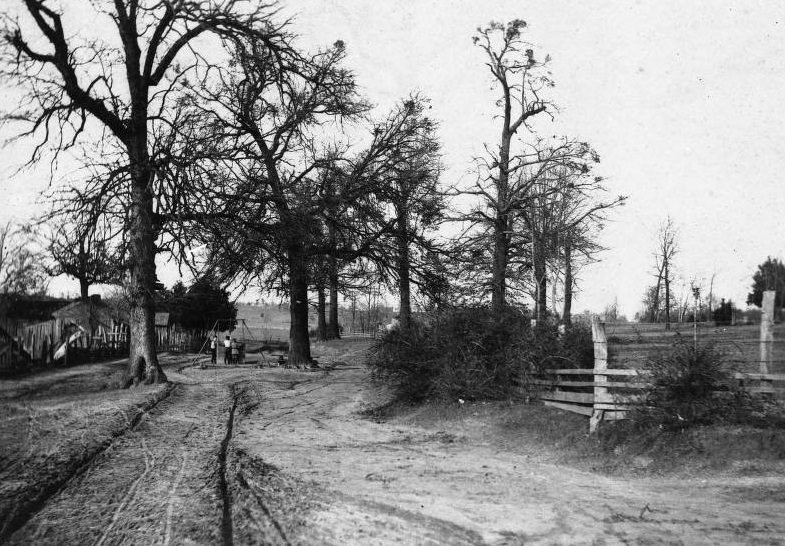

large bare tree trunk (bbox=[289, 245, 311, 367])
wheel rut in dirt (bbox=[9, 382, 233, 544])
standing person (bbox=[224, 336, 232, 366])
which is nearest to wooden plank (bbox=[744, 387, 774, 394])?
wheel rut in dirt (bbox=[9, 382, 233, 544])

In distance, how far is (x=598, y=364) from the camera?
36.6 ft

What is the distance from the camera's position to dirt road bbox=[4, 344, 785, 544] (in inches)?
230

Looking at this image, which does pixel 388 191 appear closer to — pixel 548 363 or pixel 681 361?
pixel 548 363

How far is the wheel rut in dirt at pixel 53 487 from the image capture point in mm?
5828

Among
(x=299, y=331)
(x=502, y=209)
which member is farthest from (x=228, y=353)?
(x=502, y=209)

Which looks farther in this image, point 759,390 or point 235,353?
point 235,353

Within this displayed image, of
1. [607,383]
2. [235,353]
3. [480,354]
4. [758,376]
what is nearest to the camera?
[758,376]

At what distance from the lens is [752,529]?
6.07 metres

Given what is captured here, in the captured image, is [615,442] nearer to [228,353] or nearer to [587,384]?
[587,384]

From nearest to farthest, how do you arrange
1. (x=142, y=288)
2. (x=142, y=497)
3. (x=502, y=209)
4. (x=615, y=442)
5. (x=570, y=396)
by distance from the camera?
(x=142, y=497), (x=615, y=442), (x=570, y=396), (x=142, y=288), (x=502, y=209)

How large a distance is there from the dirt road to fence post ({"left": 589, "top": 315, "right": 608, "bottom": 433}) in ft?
4.23

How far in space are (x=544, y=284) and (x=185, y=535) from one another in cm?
2143

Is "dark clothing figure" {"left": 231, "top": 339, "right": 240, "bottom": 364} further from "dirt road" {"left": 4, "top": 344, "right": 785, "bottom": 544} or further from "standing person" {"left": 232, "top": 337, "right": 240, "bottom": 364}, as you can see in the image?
"dirt road" {"left": 4, "top": 344, "right": 785, "bottom": 544}

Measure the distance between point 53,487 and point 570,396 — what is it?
27.9 feet
